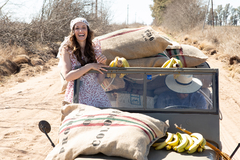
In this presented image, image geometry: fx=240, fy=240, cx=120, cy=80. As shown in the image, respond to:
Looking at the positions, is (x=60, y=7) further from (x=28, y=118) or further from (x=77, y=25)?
(x=77, y=25)

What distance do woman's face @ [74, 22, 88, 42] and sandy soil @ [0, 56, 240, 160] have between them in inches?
75.5

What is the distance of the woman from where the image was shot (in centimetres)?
265

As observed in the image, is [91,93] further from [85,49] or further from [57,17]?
[57,17]

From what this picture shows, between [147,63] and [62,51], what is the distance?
1.22 metres

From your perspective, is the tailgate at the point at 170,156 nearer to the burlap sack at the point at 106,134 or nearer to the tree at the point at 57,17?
the burlap sack at the point at 106,134

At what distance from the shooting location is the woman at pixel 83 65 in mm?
2652

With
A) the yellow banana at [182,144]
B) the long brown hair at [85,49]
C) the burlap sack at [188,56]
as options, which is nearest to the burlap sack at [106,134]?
the yellow banana at [182,144]

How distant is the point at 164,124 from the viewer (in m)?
2.26

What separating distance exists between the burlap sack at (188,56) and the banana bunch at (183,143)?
1.75m

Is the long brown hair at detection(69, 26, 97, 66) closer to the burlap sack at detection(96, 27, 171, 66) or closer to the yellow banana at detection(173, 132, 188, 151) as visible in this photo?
the burlap sack at detection(96, 27, 171, 66)

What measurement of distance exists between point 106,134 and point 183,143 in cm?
65

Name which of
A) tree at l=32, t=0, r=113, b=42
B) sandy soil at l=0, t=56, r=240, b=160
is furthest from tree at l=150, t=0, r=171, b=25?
sandy soil at l=0, t=56, r=240, b=160

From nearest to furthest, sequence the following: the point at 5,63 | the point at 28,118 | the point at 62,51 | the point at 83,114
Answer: the point at 83,114 < the point at 62,51 < the point at 28,118 < the point at 5,63

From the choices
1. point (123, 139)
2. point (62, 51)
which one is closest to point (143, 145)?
point (123, 139)
